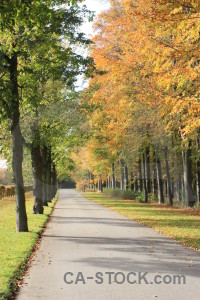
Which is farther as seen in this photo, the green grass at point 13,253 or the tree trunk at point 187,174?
the tree trunk at point 187,174

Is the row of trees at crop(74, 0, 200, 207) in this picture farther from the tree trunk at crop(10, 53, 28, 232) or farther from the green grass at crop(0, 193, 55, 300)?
the green grass at crop(0, 193, 55, 300)

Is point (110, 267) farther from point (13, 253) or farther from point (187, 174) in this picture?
point (187, 174)

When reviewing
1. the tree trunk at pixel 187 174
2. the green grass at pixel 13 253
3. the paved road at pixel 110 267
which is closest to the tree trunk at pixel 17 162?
the green grass at pixel 13 253

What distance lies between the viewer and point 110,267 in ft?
25.9

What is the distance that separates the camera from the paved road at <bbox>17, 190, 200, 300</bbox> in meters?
6.07

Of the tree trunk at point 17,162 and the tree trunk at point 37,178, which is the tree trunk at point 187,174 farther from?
the tree trunk at point 17,162

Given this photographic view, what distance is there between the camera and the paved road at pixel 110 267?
607 cm

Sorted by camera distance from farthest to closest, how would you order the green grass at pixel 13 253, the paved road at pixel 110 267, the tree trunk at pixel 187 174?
the tree trunk at pixel 187 174, the green grass at pixel 13 253, the paved road at pixel 110 267

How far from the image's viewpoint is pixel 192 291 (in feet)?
20.1

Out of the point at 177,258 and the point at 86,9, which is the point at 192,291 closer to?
the point at 177,258

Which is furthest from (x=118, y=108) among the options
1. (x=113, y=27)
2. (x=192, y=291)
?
(x=192, y=291)

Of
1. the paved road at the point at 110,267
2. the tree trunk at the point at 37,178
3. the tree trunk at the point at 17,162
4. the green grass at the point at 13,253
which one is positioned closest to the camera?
the paved road at the point at 110,267

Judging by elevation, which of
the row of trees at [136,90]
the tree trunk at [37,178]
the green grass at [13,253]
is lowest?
the green grass at [13,253]

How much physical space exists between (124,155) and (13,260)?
25.6 m
